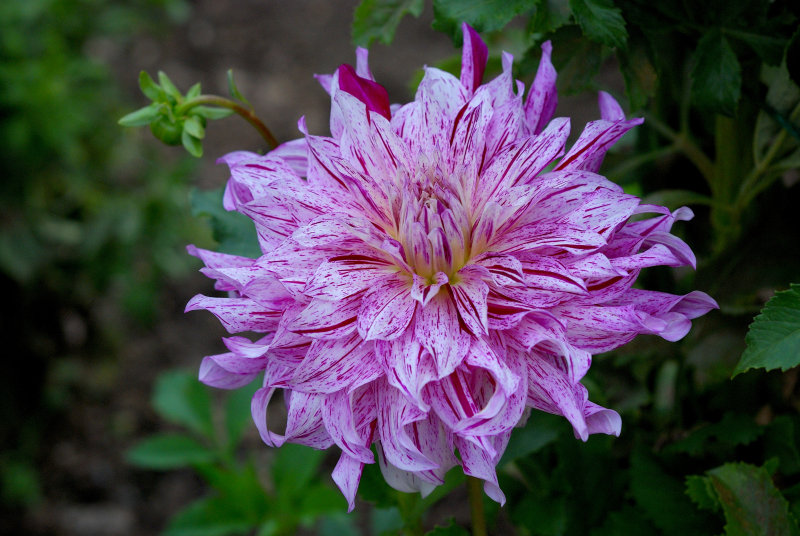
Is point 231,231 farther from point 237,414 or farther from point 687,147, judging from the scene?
point 237,414

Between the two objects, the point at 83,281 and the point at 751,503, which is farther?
the point at 83,281

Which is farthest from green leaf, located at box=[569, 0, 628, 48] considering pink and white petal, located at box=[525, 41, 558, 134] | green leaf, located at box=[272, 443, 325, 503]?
green leaf, located at box=[272, 443, 325, 503]

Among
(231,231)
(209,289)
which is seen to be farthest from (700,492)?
(209,289)

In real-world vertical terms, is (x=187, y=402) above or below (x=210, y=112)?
below

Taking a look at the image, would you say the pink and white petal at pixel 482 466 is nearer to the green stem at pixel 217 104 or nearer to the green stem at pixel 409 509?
the green stem at pixel 409 509

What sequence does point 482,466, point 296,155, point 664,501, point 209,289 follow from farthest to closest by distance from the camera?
point 209,289
point 664,501
point 296,155
point 482,466

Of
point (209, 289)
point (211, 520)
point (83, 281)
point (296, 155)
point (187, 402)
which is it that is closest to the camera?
point (296, 155)

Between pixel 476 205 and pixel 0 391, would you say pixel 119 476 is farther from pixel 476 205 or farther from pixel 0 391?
pixel 476 205

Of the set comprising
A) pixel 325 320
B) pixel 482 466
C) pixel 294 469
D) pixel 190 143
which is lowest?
pixel 294 469
